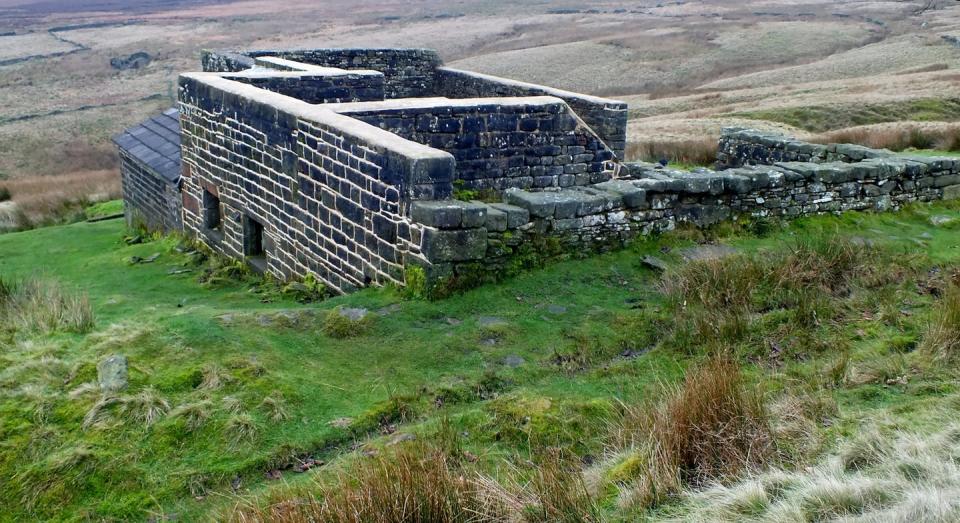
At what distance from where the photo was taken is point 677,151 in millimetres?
17016

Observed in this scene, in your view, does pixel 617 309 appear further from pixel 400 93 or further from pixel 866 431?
pixel 400 93

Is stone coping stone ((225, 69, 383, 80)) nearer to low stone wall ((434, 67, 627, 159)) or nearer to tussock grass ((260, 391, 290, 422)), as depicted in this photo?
low stone wall ((434, 67, 627, 159))

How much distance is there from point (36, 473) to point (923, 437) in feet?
16.3

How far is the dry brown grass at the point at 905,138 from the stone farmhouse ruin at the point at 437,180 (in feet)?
13.0

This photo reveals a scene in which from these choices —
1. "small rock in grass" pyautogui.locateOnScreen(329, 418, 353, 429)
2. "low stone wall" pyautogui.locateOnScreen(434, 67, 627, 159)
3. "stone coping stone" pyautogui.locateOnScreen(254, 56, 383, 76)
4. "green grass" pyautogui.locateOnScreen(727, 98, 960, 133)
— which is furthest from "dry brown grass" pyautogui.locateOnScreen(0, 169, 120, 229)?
"green grass" pyautogui.locateOnScreen(727, 98, 960, 133)

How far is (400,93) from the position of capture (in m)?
17.2

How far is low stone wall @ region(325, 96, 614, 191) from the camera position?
9945 mm

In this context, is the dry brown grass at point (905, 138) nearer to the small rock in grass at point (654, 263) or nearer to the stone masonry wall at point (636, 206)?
the stone masonry wall at point (636, 206)

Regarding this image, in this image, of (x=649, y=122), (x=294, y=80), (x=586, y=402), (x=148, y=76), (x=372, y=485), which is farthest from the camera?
(x=148, y=76)

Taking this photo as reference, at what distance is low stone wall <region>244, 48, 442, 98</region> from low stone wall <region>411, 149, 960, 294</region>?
6459 mm

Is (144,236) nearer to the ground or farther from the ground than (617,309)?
nearer to the ground

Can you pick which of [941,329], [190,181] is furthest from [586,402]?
[190,181]

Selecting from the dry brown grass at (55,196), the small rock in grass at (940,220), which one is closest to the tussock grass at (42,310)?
the small rock in grass at (940,220)

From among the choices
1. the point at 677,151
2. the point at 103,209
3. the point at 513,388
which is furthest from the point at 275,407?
the point at 103,209
